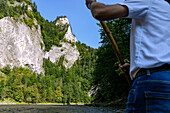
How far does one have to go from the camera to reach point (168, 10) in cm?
131

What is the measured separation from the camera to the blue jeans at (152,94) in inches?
44.4

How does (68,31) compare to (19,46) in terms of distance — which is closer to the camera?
(19,46)

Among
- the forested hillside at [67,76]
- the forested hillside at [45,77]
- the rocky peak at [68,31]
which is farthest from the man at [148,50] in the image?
the rocky peak at [68,31]

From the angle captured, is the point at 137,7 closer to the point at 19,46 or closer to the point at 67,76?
the point at 19,46

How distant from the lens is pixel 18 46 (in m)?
75.5

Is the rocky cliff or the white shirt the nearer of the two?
the white shirt

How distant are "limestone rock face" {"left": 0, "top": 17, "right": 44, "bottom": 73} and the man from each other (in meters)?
74.9

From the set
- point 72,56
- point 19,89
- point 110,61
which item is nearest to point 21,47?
point 19,89

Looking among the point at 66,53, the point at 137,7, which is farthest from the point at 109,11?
the point at 66,53

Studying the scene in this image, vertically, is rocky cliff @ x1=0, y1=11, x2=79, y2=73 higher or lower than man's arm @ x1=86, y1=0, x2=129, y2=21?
higher

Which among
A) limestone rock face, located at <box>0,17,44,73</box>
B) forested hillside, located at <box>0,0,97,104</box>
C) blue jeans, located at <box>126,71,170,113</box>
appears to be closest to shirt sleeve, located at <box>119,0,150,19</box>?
blue jeans, located at <box>126,71,170,113</box>

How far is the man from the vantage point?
1.15 meters

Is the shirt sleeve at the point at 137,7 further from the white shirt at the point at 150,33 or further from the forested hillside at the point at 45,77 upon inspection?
the forested hillside at the point at 45,77

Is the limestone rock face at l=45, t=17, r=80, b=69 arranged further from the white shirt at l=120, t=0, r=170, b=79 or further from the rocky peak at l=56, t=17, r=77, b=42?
the white shirt at l=120, t=0, r=170, b=79
